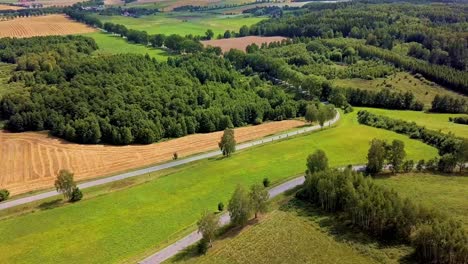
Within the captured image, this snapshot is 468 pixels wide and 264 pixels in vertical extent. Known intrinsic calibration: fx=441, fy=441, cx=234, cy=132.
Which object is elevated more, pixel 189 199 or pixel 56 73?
pixel 56 73

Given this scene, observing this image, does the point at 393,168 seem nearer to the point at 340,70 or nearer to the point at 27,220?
the point at 27,220

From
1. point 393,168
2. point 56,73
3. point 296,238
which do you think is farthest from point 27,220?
point 56,73

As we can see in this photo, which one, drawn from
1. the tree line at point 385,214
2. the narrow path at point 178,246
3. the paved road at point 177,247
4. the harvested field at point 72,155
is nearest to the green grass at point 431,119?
the harvested field at point 72,155

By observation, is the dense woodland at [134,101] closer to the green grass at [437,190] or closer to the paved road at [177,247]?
the paved road at [177,247]

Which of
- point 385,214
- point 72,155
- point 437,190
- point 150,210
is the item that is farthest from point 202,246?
point 72,155

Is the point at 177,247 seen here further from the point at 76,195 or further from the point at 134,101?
the point at 134,101

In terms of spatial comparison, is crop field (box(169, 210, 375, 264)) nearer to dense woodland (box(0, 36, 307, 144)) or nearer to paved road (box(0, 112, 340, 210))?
paved road (box(0, 112, 340, 210))
